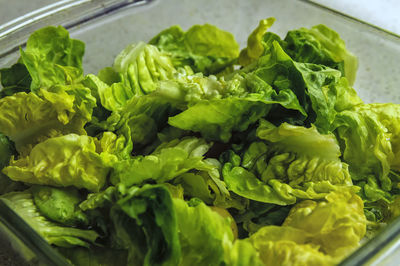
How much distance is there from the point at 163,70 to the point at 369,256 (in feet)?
1.78

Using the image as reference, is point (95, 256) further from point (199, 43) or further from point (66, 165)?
point (199, 43)

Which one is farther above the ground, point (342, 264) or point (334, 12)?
point (334, 12)

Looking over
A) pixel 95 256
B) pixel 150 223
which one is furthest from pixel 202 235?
pixel 95 256

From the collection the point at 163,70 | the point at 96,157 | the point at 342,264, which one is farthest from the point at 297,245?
the point at 163,70

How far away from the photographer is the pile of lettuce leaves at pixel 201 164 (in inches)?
26.0

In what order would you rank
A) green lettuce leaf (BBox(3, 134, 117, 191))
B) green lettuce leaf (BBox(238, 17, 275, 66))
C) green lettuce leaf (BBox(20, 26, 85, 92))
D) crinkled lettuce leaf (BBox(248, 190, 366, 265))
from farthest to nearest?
1. green lettuce leaf (BBox(238, 17, 275, 66))
2. green lettuce leaf (BBox(20, 26, 85, 92))
3. green lettuce leaf (BBox(3, 134, 117, 191))
4. crinkled lettuce leaf (BBox(248, 190, 366, 265))

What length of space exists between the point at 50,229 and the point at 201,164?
235 millimetres

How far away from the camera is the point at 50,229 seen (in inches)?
27.8

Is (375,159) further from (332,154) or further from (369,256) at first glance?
(369,256)

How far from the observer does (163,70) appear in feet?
3.23

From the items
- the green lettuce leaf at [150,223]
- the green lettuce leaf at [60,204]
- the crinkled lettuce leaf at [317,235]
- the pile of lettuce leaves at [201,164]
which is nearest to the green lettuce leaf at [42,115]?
the pile of lettuce leaves at [201,164]

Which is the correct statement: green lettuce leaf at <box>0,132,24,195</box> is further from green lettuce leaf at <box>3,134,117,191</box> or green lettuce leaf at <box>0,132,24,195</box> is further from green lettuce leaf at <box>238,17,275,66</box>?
green lettuce leaf at <box>238,17,275,66</box>

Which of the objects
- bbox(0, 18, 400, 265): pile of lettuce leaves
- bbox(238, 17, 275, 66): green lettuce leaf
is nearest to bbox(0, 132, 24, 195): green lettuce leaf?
bbox(0, 18, 400, 265): pile of lettuce leaves

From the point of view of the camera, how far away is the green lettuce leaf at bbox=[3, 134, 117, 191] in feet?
2.44
